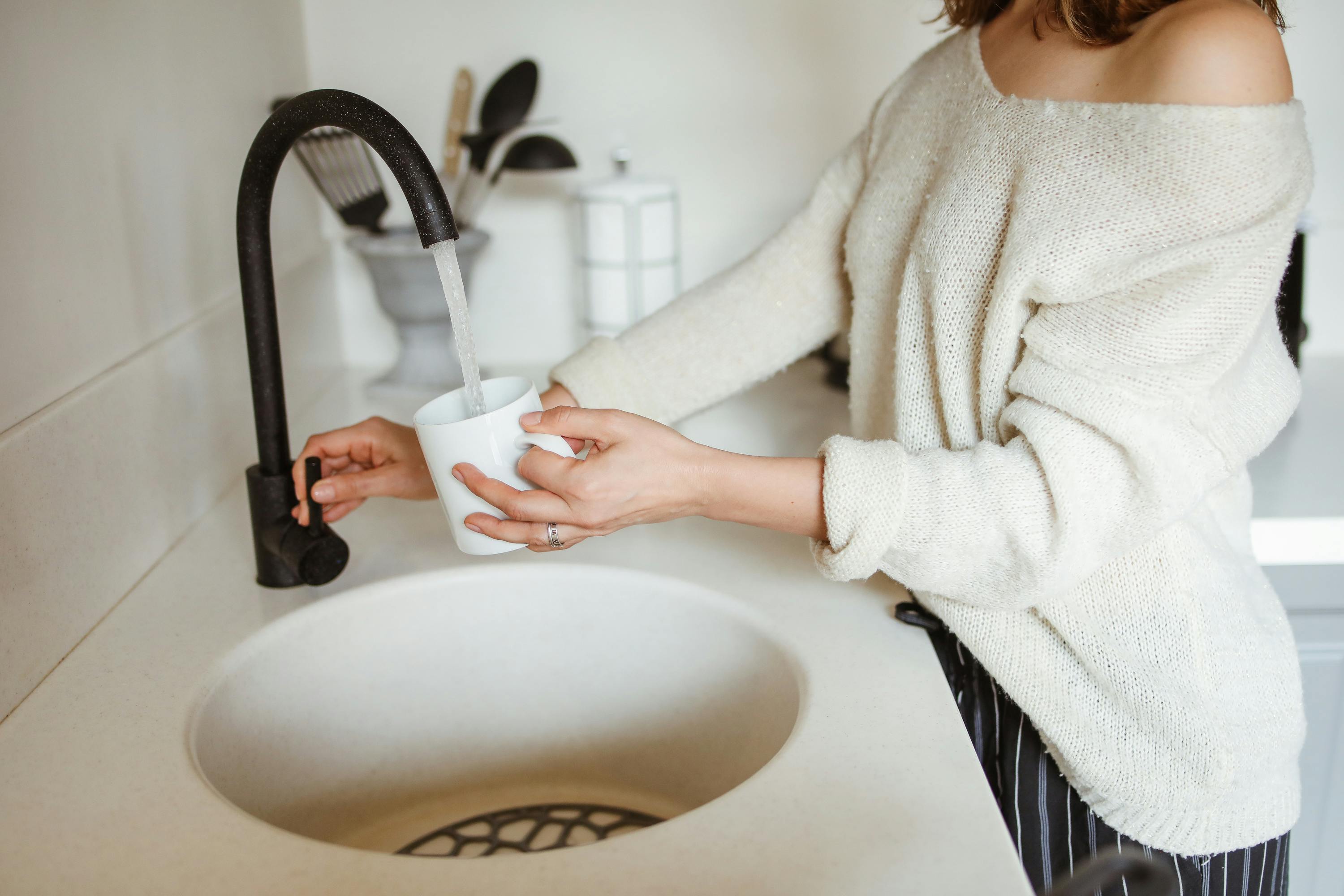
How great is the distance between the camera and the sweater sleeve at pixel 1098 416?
0.63 metres

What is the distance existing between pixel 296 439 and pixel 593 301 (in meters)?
0.42

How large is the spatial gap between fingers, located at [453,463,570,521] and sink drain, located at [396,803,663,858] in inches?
12.5

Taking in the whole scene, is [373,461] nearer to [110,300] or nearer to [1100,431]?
[110,300]

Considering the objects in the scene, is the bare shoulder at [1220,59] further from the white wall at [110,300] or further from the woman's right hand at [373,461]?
the white wall at [110,300]

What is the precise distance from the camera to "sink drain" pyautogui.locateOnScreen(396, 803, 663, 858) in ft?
2.88

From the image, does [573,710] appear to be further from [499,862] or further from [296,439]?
[296,439]

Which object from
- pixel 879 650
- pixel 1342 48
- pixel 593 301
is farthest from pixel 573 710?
pixel 1342 48

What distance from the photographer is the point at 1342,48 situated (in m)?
1.49

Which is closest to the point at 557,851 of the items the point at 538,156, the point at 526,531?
the point at 526,531

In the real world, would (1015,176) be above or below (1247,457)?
above

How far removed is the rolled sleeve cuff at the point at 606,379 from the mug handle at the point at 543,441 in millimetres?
227

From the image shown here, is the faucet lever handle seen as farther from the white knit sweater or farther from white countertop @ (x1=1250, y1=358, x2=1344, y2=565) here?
white countertop @ (x1=1250, y1=358, x2=1344, y2=565)

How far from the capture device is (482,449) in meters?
0.68

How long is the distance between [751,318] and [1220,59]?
44cm
